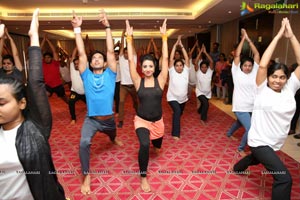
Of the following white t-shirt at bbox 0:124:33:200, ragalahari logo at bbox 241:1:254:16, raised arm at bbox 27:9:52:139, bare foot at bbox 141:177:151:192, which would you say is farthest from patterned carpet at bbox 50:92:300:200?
ragalahari logo at bbox 241:1:254:16

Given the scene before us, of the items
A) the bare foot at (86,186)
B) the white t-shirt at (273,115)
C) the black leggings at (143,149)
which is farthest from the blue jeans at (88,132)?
the white t-shirt at (273,115)

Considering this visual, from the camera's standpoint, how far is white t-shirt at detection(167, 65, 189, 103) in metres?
3.86

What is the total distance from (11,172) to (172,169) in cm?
203

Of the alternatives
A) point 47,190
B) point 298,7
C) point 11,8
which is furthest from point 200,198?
point 11,8

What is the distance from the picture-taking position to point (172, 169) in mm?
2873

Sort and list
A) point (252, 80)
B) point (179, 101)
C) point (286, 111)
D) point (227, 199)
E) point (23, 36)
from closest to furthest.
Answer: point (286, 111) → point (227, 199) → point (252, 80) → point (179, 101) → point (23, 36)

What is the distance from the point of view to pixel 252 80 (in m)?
3.19

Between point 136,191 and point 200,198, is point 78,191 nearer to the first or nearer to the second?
point 136,191

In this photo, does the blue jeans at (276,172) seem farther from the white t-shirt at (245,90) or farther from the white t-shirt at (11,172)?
the white t-shirt at (11,172)

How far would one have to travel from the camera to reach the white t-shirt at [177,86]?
12.7 ft

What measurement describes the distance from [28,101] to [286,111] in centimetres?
197

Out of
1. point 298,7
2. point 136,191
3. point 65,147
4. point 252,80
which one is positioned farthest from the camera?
point 298,7

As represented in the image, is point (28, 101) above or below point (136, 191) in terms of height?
above

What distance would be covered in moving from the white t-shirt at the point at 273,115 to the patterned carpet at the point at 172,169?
610mm
